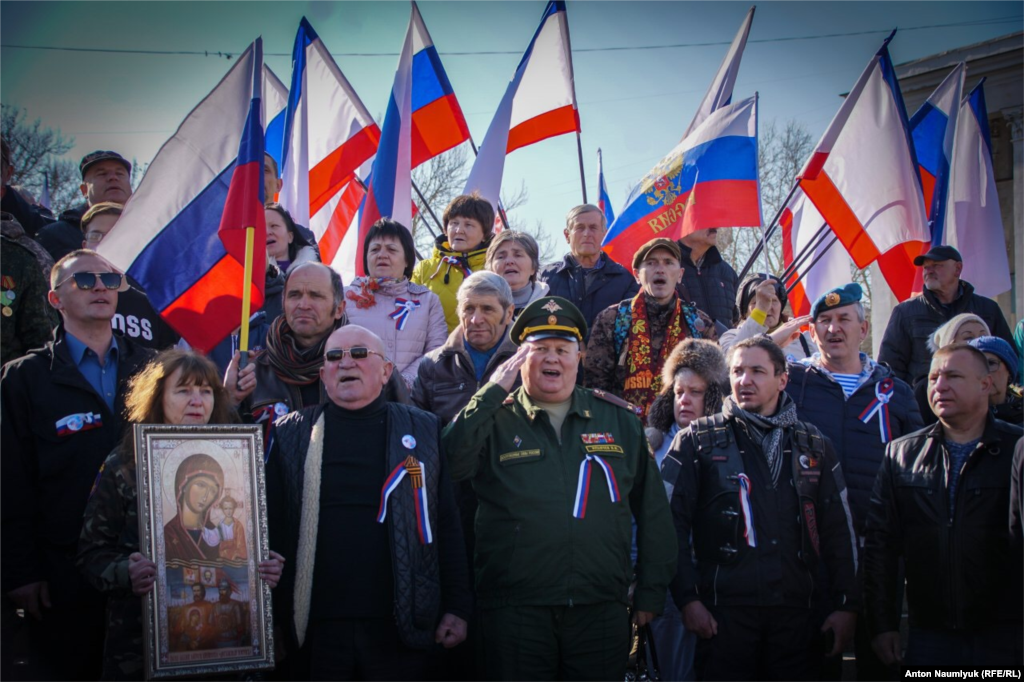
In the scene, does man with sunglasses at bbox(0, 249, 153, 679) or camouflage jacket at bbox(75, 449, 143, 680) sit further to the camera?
man with sunglasses at bbox(0, 249, 153, 679)

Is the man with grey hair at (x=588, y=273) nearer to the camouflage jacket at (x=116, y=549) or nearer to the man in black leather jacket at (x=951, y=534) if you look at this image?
the man in black leather jacket at (x=951, y=534)

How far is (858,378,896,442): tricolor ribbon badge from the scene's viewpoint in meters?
5.47

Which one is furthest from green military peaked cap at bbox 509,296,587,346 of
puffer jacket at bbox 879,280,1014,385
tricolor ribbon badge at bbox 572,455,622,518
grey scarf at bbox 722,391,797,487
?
puffer jacket at bbox 879,280,1014,385

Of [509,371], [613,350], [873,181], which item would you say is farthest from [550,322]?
[873,181]

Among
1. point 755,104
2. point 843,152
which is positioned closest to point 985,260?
point 843,152

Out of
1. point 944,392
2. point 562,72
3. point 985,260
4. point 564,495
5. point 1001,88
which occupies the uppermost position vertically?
point 1001,88

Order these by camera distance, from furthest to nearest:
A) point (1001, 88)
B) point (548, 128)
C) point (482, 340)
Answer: point (1001, 88) < point (548, 128) < point (482, 340)

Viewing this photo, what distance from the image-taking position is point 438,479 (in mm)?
4387

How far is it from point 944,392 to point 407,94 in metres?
5.56

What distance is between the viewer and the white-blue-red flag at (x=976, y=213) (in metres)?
8.96

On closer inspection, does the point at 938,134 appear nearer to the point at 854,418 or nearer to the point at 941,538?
the point at 854,418

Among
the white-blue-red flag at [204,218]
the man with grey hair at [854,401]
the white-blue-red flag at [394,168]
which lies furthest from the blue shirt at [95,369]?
the man with grey hair at [854,401]

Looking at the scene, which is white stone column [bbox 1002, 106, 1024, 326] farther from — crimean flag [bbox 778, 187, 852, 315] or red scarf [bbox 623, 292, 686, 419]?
red scarf [bbox 623, 292, 686, 419]

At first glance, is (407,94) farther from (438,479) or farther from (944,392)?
(944,392)
